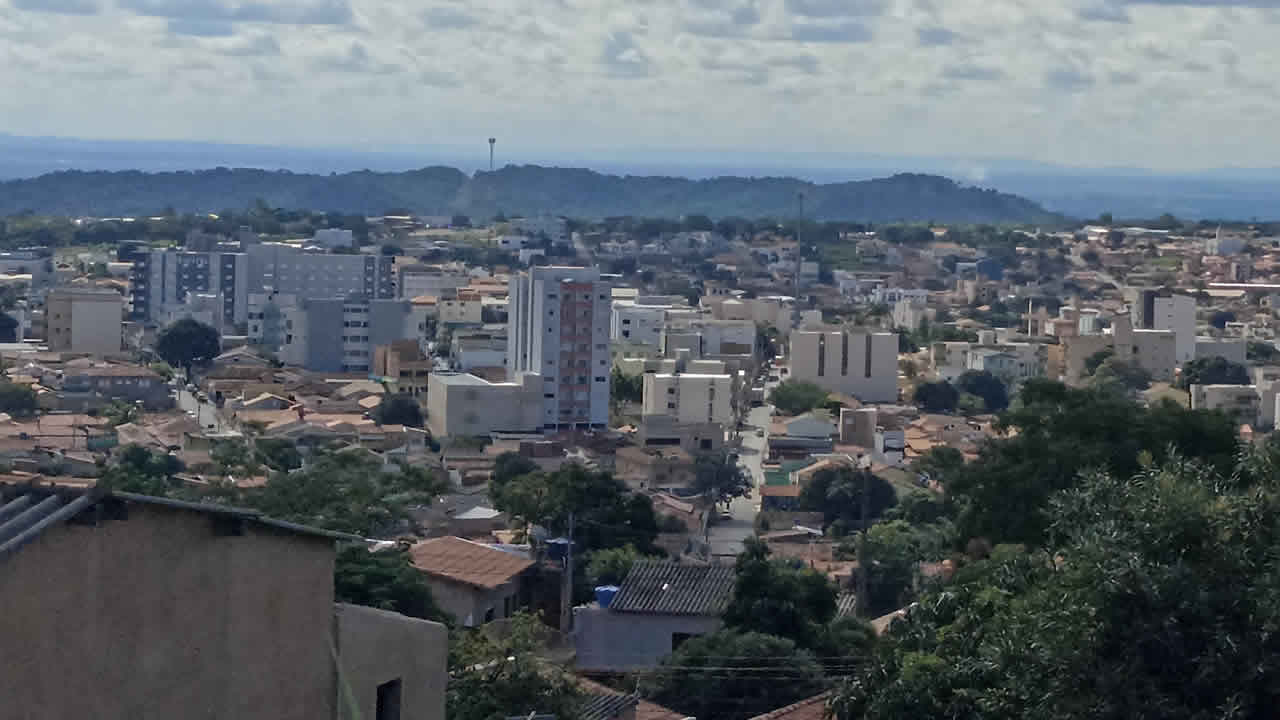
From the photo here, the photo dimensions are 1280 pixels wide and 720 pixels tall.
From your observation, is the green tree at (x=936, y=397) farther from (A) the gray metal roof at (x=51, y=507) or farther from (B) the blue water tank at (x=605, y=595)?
(A) the gray metal roof at (x=51, y=507)

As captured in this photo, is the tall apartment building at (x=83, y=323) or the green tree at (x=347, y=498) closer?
the green tree at (x=347, y=498)

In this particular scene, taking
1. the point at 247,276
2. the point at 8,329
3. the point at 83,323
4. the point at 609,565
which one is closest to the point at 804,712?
the point at 609,565

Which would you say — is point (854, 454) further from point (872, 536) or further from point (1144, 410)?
point (1144, 410)

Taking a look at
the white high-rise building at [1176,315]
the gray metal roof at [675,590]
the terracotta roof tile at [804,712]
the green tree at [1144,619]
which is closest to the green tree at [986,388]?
the white high-rise building at [1176,315]

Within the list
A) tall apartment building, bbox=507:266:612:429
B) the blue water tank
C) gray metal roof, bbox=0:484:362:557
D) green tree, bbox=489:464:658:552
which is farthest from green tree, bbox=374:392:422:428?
gray metal roof, bbox=0:484:362:557

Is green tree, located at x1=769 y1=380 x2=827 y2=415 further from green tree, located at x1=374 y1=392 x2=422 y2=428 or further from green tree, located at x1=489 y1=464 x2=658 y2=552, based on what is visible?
green tree, located at x1=489 y1=464 x2=658 y2=552

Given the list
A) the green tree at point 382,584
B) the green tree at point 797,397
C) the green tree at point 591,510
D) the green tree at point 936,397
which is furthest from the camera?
the green tree at point 936,397

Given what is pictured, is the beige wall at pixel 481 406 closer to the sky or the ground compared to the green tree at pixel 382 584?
closer to the ground
